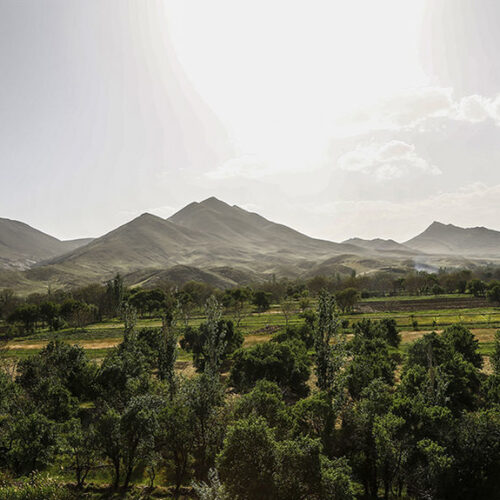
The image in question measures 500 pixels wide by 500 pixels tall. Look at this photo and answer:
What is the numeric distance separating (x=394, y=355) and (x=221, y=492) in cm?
4495

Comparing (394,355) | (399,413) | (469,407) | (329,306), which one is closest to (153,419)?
(329,306)

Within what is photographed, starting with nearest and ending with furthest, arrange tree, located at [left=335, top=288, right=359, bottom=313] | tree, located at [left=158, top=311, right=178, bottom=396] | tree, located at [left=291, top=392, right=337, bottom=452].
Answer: tree, located at [left=291, top=392, right=337, bottom=452], tree, located at [left=158, top=311, right=178, bottom=396], tree, located at [left=335, top=288, right=359, bottom=313]

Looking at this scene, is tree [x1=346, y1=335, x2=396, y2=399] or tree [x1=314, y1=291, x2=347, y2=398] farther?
tree [x1=346, y1=335, x2=396, y2=399]

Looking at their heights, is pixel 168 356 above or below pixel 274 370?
above

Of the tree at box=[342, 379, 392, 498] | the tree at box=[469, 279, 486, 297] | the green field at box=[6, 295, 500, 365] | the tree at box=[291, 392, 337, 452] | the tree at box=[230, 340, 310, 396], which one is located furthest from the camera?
→ the tree at box=[469, 279, 486, 297]

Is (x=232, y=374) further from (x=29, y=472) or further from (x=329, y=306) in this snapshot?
(x=29, y=472)

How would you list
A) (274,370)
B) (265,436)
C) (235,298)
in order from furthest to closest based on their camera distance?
(235,298) < (274,370) < (265,436)

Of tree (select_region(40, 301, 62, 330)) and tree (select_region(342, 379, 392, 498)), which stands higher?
tree (select_region(342, 379, 392, 498))

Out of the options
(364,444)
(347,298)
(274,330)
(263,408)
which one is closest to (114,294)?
(274,330)

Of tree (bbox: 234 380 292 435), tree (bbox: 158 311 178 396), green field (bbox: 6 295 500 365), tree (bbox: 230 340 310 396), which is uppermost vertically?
tree (bbox: 158 311 178 396)

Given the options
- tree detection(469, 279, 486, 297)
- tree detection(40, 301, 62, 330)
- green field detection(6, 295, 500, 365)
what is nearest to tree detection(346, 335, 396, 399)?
green field detection(6, 295, 500, 365)

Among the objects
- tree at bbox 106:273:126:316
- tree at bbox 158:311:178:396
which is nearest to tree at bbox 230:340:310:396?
tree at bbox 158:311:178:396

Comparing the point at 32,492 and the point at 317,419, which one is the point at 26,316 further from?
the point at 317,419

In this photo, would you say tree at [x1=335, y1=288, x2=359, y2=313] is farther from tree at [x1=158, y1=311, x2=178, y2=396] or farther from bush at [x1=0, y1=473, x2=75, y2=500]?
bush at [x1=0, y1=473, x2=75, y2=500]
